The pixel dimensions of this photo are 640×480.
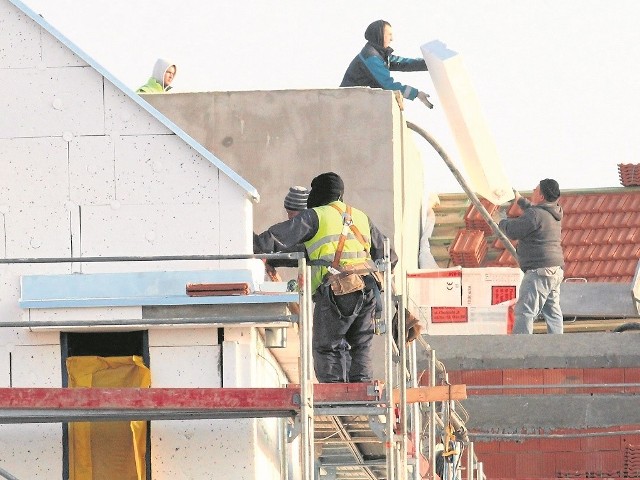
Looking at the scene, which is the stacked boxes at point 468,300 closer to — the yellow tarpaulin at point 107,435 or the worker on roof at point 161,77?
the worker on roof at point 161,77

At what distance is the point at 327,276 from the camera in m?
16.7

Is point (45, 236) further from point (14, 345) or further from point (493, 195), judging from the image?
point (493, 195)

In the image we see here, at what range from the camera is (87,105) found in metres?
16.8

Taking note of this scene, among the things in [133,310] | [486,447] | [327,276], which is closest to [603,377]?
[486,447]

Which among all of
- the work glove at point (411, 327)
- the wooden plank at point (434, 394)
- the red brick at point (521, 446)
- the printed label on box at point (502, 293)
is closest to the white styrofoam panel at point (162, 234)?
the work glove at point (411, 327)

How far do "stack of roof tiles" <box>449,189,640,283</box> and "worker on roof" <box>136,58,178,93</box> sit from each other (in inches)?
240

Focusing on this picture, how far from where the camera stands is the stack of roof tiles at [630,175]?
29.9 m

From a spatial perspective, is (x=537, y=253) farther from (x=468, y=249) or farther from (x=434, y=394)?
(x=434, y=394)

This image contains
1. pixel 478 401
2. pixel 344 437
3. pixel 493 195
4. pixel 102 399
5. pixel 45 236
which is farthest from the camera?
pixel 493 195

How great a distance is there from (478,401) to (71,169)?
7298mm

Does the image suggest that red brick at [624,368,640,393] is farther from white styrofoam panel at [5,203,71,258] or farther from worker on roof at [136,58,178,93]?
white styrofoam panel at [5,203,71,258]

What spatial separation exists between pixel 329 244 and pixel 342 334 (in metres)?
0.65

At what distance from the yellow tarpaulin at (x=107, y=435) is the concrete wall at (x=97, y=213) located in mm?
106

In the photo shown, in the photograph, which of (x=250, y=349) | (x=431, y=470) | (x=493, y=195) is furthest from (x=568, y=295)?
(x=250, y=349)
